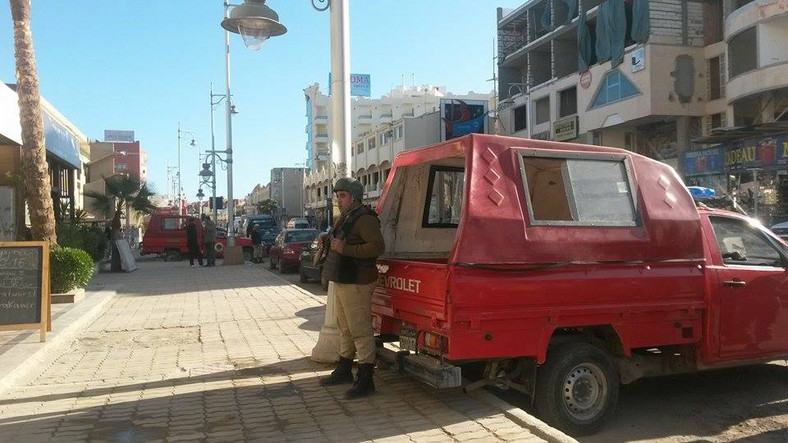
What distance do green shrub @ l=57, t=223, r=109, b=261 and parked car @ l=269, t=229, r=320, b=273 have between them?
5377 mm

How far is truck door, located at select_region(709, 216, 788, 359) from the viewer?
17.9 feet

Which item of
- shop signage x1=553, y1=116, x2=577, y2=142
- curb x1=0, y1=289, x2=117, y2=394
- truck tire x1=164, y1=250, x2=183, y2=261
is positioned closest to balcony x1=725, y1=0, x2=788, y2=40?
shop signage x1=553, y1=116, x2=577, y2=142

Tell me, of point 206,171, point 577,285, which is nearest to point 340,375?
point 577,285

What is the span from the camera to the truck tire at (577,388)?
190 inches

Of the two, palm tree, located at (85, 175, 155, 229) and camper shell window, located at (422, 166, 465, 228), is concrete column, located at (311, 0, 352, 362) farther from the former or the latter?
palm tree, located at (85, 175, 155, 229)

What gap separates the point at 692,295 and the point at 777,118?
78.8 ft

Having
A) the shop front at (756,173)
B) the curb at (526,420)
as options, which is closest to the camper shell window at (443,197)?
the curb at (526,420)

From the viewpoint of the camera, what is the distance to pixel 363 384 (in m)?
5.42

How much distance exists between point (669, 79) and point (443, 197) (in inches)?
1052

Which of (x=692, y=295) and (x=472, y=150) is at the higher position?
(x=472, y=150)

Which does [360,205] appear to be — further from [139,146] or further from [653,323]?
[139,146]

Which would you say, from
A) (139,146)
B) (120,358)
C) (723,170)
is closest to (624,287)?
(120,358)

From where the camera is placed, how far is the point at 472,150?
486 centimetres

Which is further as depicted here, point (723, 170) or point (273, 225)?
point (273, 225)
